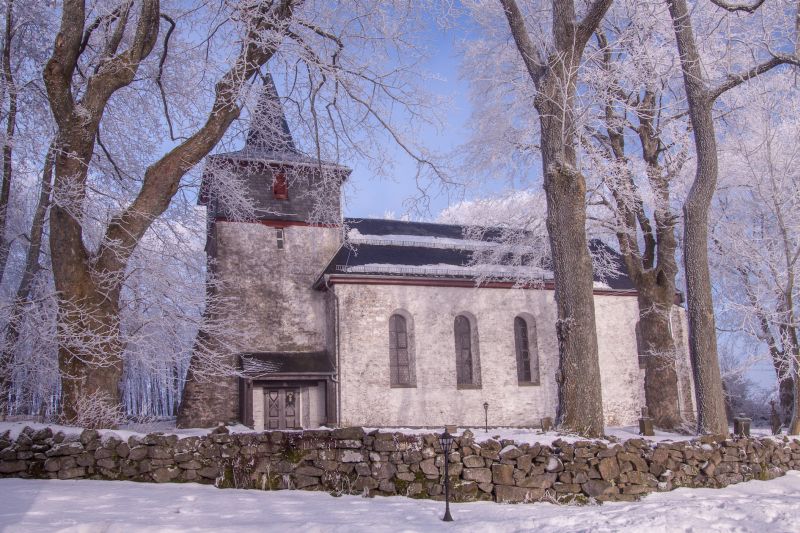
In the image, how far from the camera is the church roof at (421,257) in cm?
2058

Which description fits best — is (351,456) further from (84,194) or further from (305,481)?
(84,194)

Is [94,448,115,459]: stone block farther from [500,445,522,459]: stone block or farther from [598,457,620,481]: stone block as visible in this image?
[598,457,620,481]: stone block

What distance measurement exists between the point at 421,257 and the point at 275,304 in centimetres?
504

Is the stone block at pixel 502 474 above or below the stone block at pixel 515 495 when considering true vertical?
above

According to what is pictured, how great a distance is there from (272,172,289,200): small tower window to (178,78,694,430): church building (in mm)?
34

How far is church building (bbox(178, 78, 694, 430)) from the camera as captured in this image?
19625 millimetres

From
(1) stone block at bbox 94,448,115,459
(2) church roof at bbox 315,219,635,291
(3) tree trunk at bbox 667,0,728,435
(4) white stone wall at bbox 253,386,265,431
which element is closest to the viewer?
(1) stone block at bbox 94,448,115,459

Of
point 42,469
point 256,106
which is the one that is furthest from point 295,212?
point 42,469

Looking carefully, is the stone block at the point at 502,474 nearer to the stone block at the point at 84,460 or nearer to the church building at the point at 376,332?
the stone block at the point at 84,460

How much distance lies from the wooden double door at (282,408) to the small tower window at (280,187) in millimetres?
6403

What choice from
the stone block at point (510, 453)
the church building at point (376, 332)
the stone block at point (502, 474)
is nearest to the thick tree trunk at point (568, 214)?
the stone block at point (510, 453)

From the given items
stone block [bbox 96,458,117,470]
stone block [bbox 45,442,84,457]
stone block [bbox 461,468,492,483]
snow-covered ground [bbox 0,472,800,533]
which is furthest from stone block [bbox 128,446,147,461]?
stone block [bbox 461,468,492,483]

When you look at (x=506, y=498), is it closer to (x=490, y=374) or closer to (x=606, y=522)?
(x=606, y=522)

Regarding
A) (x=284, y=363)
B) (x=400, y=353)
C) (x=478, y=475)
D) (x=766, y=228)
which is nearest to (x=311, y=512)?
(x=478, y=475)
